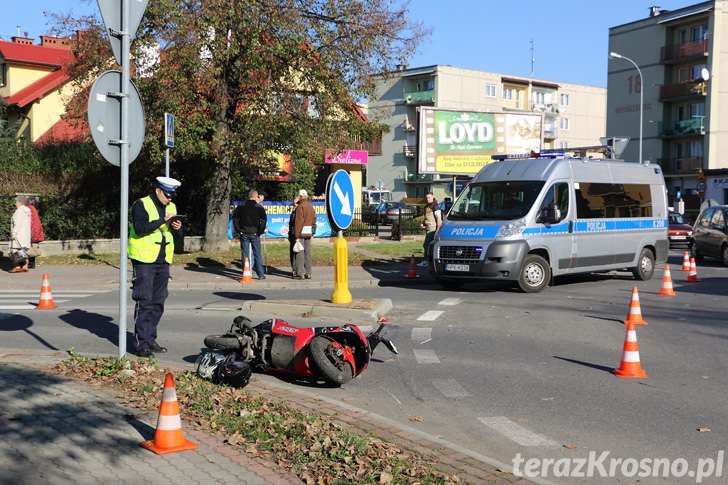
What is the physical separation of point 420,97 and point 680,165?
26.5 meters

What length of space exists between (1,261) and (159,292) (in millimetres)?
13383

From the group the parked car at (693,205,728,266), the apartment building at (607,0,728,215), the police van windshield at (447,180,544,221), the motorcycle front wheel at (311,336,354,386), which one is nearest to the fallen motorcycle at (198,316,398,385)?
the motorcycle front wheel at (311,336,354,386)

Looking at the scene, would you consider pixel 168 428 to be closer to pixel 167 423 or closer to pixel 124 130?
pixel 167 423

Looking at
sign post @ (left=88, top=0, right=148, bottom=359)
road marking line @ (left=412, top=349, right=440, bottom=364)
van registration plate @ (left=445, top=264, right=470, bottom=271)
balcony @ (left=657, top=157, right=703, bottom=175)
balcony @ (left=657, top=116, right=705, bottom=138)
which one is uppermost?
balcony @ (left=657, top=116, right=705, bottom=138)

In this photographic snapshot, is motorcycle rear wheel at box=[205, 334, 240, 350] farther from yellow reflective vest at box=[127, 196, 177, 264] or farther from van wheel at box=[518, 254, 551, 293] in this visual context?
van wheel at box=[518, 254, 551, 293]

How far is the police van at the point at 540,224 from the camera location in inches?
592

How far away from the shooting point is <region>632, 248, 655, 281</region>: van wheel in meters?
18.0

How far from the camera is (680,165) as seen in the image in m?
62.2

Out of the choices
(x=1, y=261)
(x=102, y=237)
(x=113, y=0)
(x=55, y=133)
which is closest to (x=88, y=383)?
(x=113, y=0)

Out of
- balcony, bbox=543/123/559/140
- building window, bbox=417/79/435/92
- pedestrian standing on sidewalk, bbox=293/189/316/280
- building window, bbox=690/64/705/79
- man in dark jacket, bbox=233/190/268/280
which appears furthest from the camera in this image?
balcony, bbox=543/123/559/140

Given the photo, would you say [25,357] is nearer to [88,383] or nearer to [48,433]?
[88,383]

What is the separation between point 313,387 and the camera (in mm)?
7426

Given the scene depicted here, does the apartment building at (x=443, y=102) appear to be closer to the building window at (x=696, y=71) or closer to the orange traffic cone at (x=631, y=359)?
the building window at (x=696, y=71)

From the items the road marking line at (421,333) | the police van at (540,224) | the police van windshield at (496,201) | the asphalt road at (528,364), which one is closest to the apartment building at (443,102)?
the police van at (540,224)
